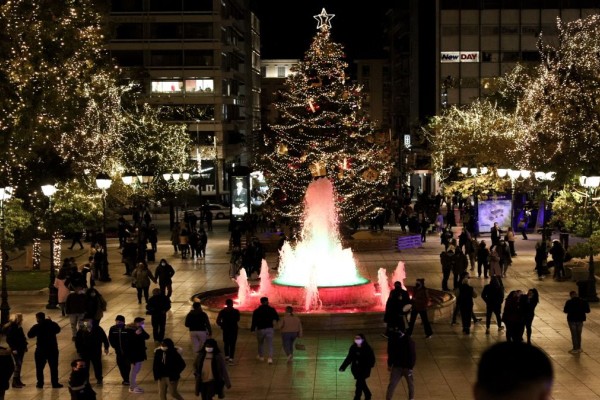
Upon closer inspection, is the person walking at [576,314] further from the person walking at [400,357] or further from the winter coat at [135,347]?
the winter coat at [135,347]

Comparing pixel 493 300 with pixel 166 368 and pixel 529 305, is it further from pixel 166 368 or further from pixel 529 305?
pixel 166 368

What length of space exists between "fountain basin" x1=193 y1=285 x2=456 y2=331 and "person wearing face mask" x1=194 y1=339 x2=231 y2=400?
8.00 metres

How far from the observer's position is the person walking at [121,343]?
17.2 m

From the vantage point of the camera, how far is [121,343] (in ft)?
56.4

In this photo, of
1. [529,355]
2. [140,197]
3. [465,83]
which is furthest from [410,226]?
[465,83]

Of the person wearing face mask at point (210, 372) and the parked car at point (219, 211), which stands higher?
the person wearing face mask at point (210, 372)

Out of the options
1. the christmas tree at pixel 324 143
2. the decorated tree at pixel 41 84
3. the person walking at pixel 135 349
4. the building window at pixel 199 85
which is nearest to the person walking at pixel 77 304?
the person walking at pixel 135 349

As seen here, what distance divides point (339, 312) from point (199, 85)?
7735cm

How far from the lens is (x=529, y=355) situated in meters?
3.29

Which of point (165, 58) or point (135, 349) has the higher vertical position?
point (165, 58)

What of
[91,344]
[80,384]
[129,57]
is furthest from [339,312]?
[129,57]

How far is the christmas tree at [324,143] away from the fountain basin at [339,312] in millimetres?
23131

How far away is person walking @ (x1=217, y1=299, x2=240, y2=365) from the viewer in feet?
64.1

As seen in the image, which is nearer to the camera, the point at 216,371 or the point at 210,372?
the point at 210,372
